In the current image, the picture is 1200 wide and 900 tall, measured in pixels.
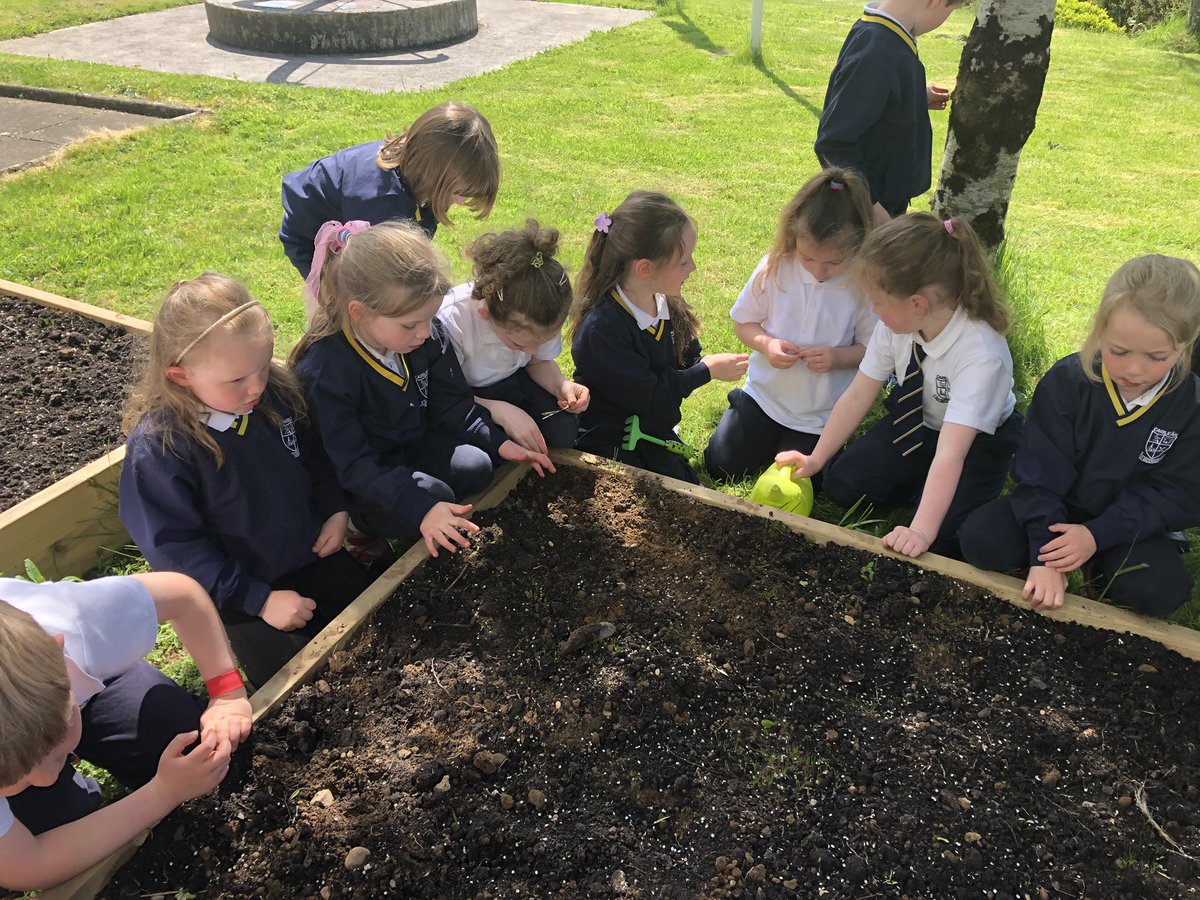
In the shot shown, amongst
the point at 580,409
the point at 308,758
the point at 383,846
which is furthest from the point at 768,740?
the point at 580,409

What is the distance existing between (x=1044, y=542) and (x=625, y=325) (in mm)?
1591

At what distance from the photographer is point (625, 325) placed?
3297mm

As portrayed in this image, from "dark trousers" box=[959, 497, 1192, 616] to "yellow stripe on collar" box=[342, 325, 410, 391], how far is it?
190 cm

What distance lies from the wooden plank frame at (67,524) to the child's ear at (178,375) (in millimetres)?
793

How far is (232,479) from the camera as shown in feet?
8.30

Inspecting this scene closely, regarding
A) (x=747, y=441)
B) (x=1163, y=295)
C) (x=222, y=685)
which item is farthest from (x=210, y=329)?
(x=1163, y=295)

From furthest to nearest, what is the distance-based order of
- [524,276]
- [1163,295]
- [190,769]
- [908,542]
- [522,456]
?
[522,456], [524,276], [908,542], [1163,295], [190,769]

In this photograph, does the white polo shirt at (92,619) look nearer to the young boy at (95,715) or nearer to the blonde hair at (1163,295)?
the young boy at (95,715)

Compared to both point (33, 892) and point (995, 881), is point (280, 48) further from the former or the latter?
point (995, 881)

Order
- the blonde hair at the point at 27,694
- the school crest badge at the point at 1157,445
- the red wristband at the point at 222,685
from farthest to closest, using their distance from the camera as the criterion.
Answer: the school crest badge at the point at 1157,445
the red wristband at the point at 222,685
the blonde hair at the point at 27,694

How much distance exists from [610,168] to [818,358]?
14.2 ft

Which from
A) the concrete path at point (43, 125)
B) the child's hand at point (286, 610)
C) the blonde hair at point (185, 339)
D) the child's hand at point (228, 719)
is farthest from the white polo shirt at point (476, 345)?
the concrete path at point (43, 125)

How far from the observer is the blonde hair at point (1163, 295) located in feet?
7.73

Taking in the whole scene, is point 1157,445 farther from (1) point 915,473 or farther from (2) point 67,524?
(2) point 67,524
